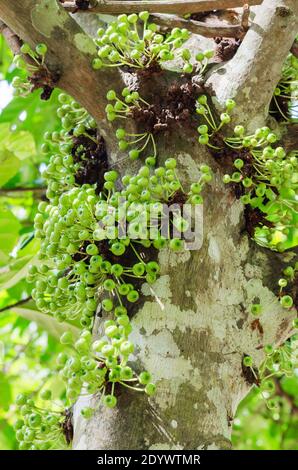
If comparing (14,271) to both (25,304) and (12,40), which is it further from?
(12,40)

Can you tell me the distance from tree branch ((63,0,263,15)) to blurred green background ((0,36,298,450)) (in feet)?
2.20

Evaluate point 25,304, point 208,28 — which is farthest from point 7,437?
point 208,28

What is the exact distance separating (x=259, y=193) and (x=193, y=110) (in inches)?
10.7

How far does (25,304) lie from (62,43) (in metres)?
1.16

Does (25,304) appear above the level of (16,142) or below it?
below

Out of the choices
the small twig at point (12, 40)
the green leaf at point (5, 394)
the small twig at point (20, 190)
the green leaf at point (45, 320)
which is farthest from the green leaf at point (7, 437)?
the small twig at point (12, 40)

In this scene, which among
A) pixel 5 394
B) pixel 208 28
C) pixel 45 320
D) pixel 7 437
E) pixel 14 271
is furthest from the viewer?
pixel 7 437

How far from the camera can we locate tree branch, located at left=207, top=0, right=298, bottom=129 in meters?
1.60

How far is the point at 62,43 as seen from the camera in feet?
5.16

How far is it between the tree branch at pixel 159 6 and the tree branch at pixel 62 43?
0.67 ft

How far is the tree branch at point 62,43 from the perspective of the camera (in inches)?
61.5

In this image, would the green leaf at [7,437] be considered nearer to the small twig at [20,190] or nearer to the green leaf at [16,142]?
the small twig at [20,190]

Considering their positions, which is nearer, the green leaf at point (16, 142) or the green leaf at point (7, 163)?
the green leaf at point (7, 163)
